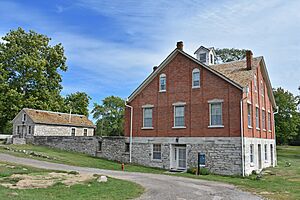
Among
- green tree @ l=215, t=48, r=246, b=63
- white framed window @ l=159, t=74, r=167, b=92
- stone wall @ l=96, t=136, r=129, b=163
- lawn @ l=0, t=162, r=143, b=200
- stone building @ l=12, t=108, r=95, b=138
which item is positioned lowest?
lawn @ l=0, t=162, r=143, b=200

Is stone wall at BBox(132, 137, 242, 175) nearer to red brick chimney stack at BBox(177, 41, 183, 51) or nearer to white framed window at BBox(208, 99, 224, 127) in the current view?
white framed window at BBox(208, 99, 224, 127)

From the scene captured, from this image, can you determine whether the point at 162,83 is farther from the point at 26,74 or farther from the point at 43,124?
the point at 26,74

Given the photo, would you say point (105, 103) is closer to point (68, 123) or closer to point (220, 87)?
point (68, 123)

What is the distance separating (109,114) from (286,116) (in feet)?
124

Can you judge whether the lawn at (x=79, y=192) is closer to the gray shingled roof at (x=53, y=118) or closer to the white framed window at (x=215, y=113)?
the white framed window at (x=215, y=113)

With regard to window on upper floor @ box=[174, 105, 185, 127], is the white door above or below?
below

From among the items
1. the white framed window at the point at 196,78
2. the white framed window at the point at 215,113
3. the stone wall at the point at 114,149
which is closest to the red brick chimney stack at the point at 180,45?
the white framed window at the point at 196,78

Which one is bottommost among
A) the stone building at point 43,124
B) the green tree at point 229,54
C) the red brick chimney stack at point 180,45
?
the stone building at point 43,124

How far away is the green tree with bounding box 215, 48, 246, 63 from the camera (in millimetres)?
48500

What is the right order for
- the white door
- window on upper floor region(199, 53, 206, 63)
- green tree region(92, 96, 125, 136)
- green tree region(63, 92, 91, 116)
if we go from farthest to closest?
1. green tree region(92, 96, 125, 136)
2. green tree region(63, 92, 91, 116)
3. window on upper floor region(199, 53, 206, 63)
4. the white door

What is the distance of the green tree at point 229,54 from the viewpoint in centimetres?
4850

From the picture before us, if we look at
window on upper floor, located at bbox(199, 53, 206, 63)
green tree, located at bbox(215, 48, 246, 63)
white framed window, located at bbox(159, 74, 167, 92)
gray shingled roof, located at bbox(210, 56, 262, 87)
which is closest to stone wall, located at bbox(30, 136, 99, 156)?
white framed window, located at bbox(159, 74, 167, 92)

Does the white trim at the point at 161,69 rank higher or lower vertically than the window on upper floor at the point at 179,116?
higher

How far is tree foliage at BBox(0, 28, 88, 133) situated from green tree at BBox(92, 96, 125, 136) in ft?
65.6
